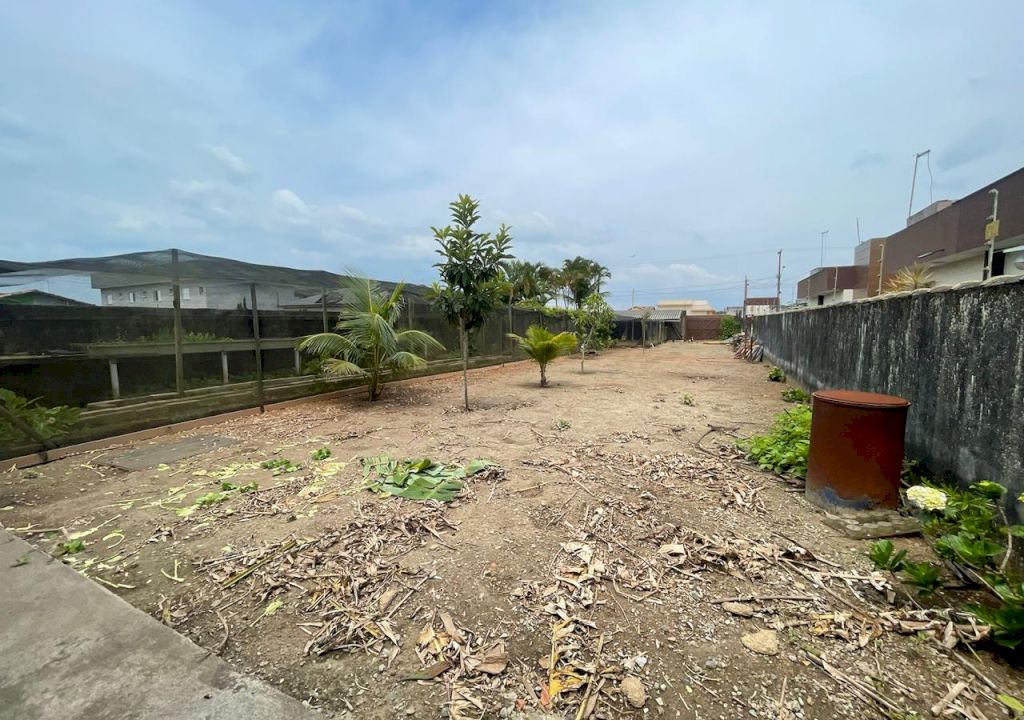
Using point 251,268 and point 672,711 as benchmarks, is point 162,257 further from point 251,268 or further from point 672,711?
point 672,711

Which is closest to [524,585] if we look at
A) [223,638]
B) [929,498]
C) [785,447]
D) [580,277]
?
[223,638]

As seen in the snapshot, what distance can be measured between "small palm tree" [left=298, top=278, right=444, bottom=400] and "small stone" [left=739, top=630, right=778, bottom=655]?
273 inches

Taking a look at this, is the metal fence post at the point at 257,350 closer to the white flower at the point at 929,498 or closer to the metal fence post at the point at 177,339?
the metal fence post at the point at 177,339

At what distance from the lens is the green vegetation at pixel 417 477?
3.74m

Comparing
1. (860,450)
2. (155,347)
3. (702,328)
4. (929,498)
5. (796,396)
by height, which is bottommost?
(796,396)

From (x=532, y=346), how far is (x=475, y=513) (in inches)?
308

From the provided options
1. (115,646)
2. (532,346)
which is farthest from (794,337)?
(115,646)

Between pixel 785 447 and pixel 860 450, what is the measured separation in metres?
1.23

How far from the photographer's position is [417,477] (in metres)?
4.04

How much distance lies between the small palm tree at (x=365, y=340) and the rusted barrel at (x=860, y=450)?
21.4 ft

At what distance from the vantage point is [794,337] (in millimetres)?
10633

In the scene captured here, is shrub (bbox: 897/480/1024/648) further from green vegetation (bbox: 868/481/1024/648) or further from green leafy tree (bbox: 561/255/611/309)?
green leafy tree (bbox: 561/255/611/309)

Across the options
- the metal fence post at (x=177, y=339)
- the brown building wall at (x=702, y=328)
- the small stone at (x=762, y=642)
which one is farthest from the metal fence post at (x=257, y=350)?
the brown building wall at (x=702, y=328)

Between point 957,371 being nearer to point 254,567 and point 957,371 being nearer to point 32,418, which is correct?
point 254,567
